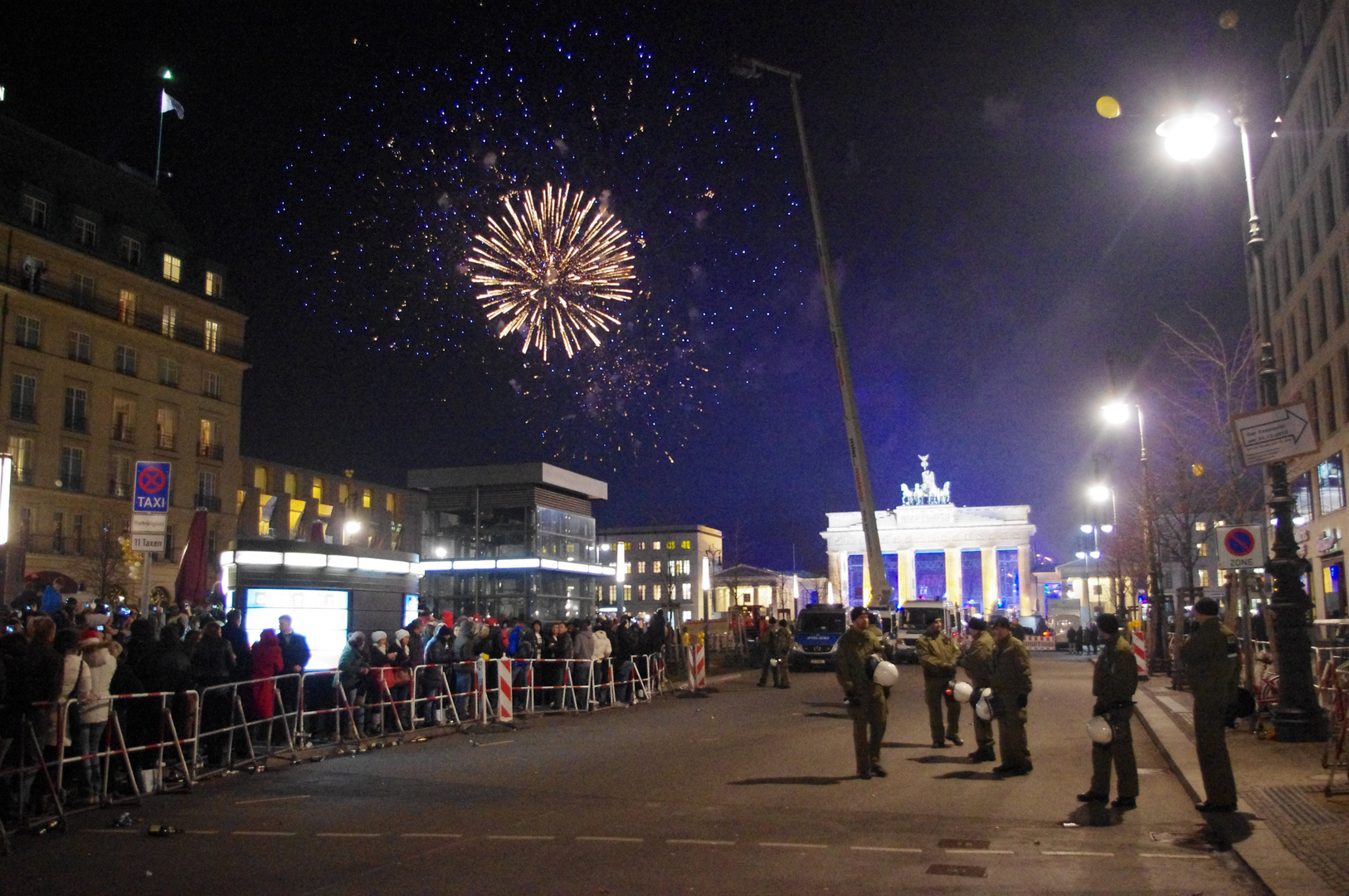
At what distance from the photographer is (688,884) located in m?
7.88

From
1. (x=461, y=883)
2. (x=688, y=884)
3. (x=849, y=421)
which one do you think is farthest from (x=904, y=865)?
(x=849, y=421)

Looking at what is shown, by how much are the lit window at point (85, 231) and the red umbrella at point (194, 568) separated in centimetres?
3636

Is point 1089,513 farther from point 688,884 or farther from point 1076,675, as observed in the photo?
point 688,884

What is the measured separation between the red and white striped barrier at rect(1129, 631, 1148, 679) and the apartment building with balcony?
3559cm

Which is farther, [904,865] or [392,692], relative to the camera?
[392,692]

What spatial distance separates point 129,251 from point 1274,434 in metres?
51.8

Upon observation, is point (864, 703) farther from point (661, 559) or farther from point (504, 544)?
point (661, 559)

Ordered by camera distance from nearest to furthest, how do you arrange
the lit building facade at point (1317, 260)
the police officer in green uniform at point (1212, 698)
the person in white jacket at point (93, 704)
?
the police officer in green uniform at point (1212, 698) → the person in white jacket at point (93, 704) → the lit building facade at point (1317, 260)

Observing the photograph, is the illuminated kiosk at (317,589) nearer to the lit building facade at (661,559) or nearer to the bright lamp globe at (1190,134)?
the bright lamp globe at (1190,134)

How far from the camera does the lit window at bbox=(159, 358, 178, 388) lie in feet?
180

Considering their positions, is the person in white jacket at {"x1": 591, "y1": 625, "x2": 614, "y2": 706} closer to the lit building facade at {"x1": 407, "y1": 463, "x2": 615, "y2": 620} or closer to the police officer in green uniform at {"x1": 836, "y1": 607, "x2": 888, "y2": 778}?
the police officer in green uniform at {"x1": 836, "y1": 607, "x2": 888, "y2": 778}

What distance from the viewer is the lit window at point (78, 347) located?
49.6 m

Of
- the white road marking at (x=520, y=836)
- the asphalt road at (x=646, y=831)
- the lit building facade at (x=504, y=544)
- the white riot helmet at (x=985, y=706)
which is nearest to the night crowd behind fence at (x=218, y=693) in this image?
the asphalt road at (x=646, y=831)

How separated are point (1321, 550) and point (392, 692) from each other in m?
33.2
